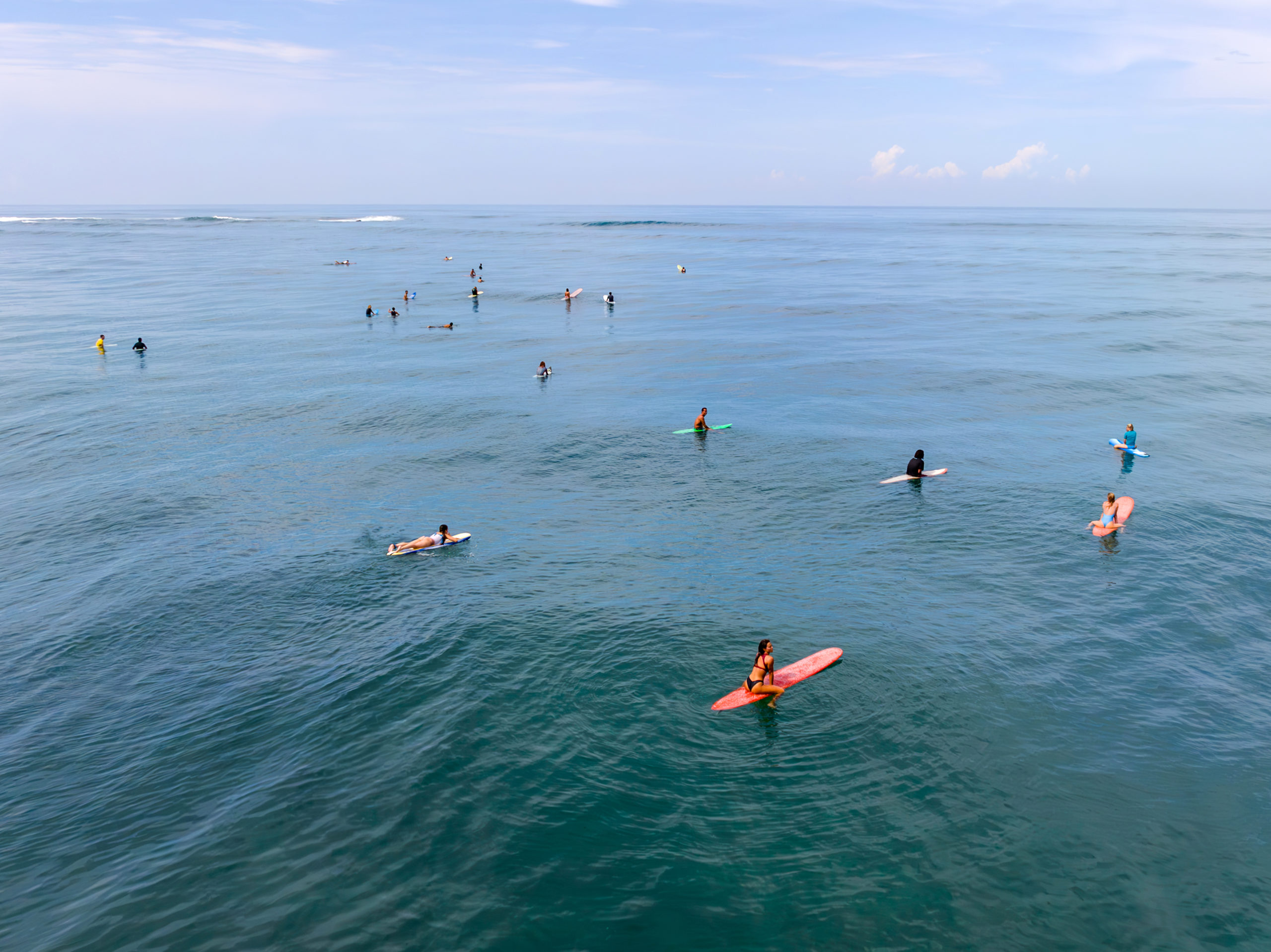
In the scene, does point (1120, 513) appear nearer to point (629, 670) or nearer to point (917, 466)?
point (917, 466)

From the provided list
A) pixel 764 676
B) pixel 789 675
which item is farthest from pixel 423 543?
pixel 789 675

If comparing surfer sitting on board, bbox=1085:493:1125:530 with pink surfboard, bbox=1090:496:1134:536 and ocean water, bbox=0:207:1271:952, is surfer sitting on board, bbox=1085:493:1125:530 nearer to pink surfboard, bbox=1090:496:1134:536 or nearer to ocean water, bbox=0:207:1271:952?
pink surfboard, bbox=1090:496:1134:536

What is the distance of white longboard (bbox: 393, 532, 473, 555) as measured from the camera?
34.2 meters

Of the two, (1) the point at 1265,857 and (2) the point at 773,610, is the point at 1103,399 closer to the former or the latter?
(2) the point at 773,610

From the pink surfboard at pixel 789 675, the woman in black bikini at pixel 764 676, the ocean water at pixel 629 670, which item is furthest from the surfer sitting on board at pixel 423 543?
the woman in black bikini at pixel 764 676

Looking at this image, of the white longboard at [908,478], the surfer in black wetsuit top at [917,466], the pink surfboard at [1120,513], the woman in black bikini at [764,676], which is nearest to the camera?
the woman in black bikini at [764,676]

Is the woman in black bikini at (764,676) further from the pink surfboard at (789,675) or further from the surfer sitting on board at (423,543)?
the surfer sitting on board at (423,543)

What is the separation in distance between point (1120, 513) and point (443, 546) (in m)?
31.2

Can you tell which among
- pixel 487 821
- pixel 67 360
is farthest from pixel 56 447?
pixel 487 821

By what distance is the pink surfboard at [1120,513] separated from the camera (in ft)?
114

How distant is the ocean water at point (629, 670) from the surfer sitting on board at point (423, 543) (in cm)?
73

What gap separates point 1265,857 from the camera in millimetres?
18312

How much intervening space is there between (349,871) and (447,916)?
9.57 ft

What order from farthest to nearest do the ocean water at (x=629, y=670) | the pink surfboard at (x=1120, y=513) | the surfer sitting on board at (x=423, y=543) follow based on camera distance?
the pink surfboard at (x=1120, y=513)
the surfer sitting on board at (x=423, y=543)
the ocean water at (x=629, y=670)
